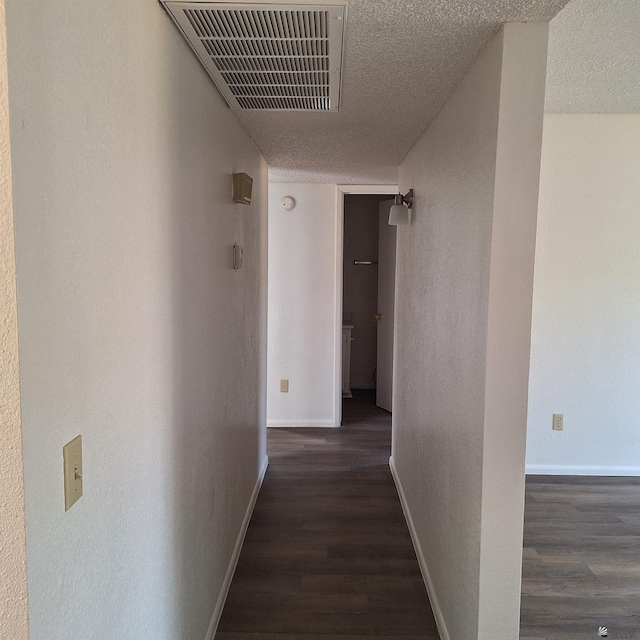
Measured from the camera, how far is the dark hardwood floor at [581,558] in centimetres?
206

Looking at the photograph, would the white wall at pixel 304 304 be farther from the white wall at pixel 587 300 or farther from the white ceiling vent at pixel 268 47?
the white ceiling vent at pixel 268 47

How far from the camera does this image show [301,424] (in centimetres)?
469

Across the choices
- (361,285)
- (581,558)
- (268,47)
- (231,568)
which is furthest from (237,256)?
(361,285)

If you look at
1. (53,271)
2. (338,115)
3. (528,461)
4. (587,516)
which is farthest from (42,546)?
(528,461)

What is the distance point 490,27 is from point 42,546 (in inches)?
62.8

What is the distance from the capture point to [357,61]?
5.34 feet

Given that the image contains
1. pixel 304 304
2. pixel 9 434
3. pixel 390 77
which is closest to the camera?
pixel 9 434

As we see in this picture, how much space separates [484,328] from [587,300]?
2.26 meters

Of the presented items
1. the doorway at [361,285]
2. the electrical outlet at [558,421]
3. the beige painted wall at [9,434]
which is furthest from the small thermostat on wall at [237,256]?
the doorway at [361,285]

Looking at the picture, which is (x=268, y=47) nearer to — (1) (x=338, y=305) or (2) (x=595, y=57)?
(2) (x=595, y=57)

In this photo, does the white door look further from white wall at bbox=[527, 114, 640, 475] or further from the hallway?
white wall at bbox=[527, 114, 640, 475]

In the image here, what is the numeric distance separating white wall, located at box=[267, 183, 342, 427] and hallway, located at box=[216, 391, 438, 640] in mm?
775

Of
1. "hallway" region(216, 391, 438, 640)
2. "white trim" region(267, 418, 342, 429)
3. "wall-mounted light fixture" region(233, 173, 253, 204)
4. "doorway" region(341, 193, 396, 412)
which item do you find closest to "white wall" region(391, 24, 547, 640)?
"hallway" region(216, 391, 438, 640)

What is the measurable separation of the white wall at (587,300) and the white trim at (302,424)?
5.90ft
